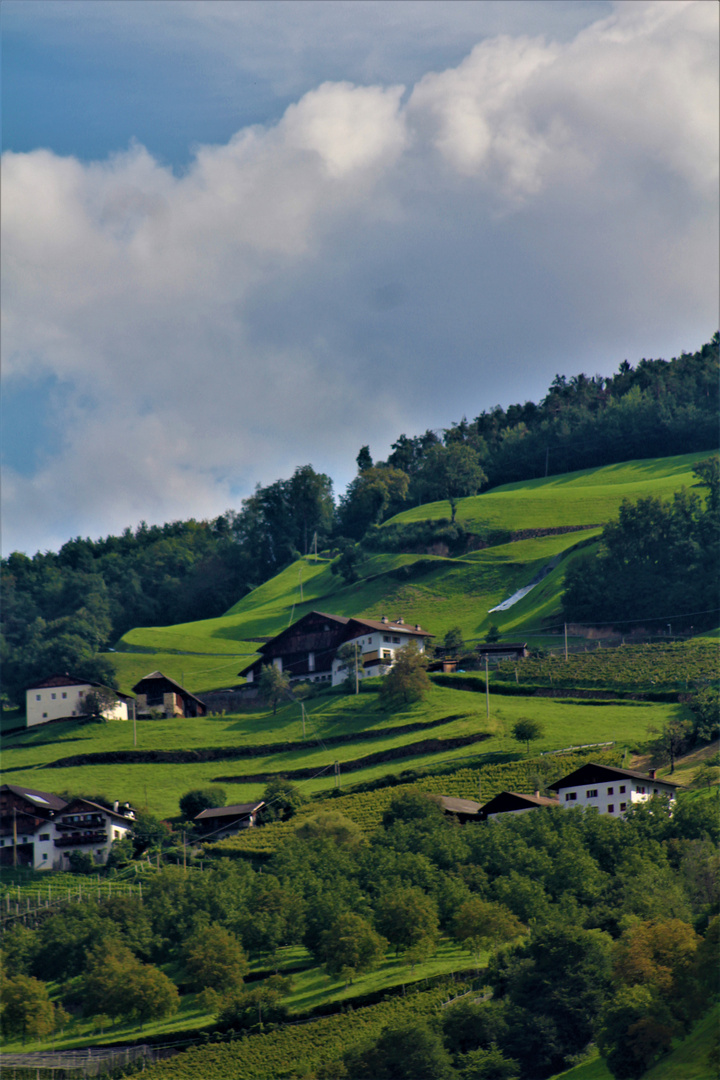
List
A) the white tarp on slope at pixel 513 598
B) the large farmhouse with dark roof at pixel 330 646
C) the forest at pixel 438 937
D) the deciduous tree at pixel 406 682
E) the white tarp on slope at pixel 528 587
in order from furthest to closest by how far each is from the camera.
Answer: the white tarp on slope at pixel 528 587 → the white tarp on slope at pixel 513 598 → the large farmhouse with dark roof at pixel 330 646 → the deciduous tree at pixel 406 682 → the forest at pixel 438 937

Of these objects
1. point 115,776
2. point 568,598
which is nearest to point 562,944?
point 115,776

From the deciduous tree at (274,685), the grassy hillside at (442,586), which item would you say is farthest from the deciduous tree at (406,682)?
the grassy hillside at (442,586)

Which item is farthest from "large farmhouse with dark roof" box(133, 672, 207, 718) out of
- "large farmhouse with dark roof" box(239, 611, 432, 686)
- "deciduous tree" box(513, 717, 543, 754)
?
"deciduous tree" box(513, 717, 543, 754)

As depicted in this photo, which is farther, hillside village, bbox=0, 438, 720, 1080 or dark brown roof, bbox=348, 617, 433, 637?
dark brown roof, bbox=348, 617, 433, 637

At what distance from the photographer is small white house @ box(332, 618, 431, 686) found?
96.7 m

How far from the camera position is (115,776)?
3206 inches

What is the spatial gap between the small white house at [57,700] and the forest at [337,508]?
28.1 metres

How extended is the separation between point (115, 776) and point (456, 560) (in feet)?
179

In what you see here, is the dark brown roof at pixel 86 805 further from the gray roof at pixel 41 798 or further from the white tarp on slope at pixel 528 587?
the white tarp on slope at pixel 528 587

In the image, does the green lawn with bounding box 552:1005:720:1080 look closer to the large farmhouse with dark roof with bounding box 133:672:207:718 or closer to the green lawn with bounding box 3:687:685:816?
the green lawn with bounding box 3:687:685:816

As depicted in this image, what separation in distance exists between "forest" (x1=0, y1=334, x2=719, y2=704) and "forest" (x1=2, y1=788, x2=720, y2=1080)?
70.9m

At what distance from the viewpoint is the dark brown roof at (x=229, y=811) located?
70500 millimetres

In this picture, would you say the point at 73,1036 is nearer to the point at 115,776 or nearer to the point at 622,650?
the point at 115,776

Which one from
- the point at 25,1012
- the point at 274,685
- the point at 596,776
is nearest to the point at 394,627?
the point at 274,685
